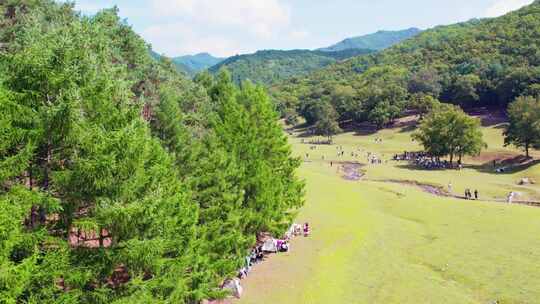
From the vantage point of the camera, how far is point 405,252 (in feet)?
122

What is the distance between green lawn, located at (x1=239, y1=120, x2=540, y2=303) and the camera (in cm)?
2872

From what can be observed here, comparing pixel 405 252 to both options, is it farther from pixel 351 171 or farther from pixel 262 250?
pixel 351 171

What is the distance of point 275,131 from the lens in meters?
38.6

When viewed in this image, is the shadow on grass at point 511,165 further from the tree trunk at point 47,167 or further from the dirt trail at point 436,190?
the tree trunk at point 47,167

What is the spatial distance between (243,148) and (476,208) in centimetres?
3098

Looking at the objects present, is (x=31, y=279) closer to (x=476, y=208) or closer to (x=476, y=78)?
(x=476, y=208)

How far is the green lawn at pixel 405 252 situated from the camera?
1131 inches

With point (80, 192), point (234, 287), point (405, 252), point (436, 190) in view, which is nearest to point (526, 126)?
point (436, 190)

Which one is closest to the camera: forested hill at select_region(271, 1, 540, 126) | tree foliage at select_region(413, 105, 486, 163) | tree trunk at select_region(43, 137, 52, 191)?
tree trunk at select_region(43, 137, 52, 191)

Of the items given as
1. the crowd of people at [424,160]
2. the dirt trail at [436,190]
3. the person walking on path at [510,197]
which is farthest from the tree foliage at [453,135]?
the person walking on path at [510,197]

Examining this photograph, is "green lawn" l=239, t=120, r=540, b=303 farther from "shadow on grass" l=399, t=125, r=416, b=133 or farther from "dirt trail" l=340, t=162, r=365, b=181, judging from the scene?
"shadow on grass" l=399, t=125, r=416, b=133

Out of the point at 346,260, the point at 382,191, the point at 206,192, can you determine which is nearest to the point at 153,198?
the point at 206,192

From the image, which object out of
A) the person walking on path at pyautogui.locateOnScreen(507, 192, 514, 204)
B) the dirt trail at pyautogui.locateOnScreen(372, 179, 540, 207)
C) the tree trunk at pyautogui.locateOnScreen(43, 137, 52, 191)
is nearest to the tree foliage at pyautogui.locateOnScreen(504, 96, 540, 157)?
the person walking on path at pyautogui.locateOnScreen(507, 192, 514, 204)

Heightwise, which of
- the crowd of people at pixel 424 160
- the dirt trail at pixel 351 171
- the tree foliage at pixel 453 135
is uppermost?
the tree foliage at pixel 453 135
